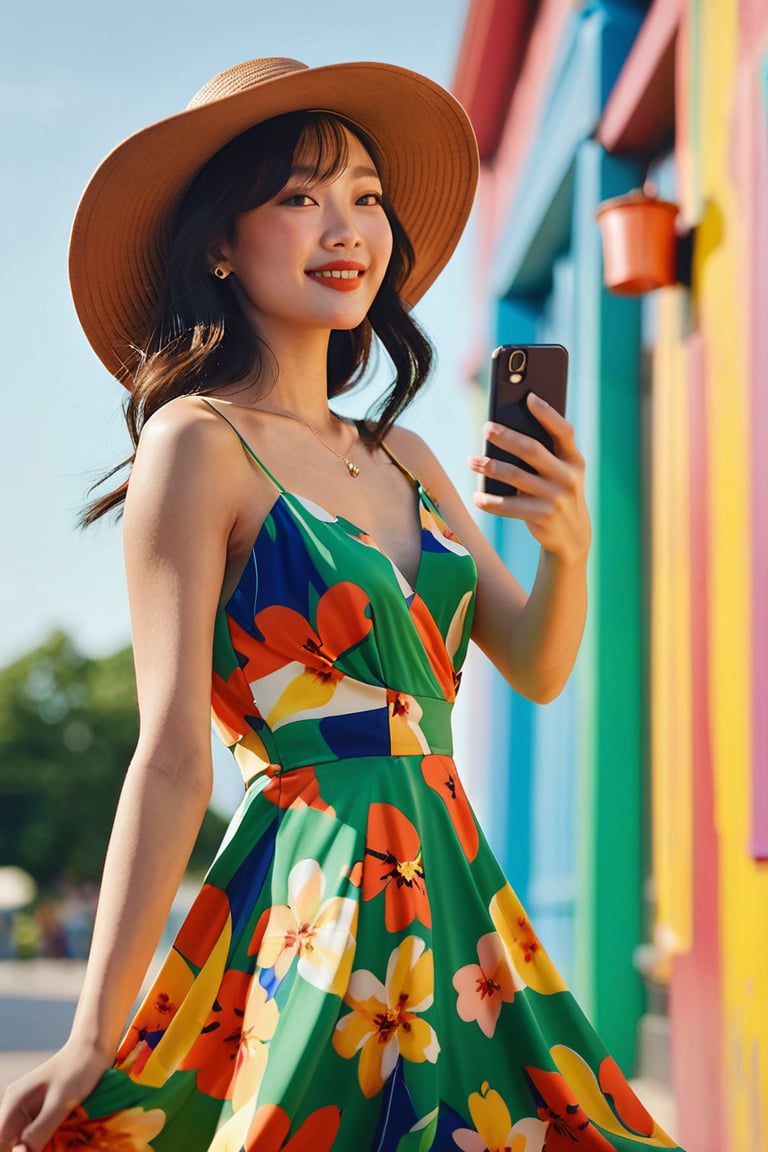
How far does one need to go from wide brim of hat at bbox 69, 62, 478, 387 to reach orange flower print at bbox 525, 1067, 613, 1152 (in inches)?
53.3

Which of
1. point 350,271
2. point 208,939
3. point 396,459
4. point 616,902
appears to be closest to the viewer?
point 208,939

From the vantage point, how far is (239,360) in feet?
7.73

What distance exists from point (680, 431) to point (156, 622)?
119 inches

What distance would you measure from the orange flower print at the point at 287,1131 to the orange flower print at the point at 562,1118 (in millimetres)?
284

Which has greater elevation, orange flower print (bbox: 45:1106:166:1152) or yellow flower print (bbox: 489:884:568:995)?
yellow flower print (bbox: 489:884:568:995)

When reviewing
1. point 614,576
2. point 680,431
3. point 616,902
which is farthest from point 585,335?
point 616,902

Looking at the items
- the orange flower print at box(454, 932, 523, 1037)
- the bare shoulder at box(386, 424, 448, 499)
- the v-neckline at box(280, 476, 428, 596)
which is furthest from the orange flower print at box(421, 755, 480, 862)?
the bare shoulder at box(386, 424, 448, 499)

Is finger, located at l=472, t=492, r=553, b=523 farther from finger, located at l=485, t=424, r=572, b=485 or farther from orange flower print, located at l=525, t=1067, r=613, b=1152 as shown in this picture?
orange flower print, located at l=525, t=1067, r=613, b=1152

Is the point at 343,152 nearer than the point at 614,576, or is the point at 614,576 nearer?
the point at 343,152

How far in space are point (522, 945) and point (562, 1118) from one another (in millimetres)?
243

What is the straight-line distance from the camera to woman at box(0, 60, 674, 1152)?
1762 mm

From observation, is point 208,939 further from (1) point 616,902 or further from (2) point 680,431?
(1) point 616,902

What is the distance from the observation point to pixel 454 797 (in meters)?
2.04

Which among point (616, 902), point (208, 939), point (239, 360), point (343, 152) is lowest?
point (616, 902)
